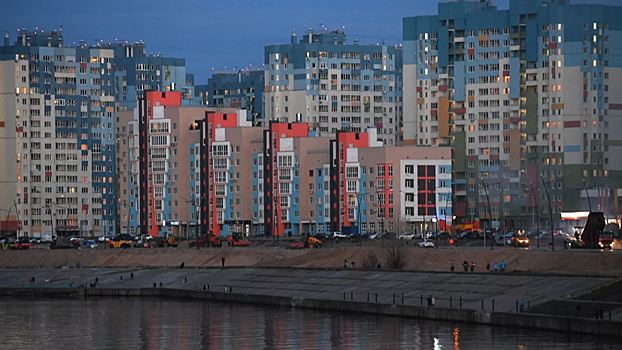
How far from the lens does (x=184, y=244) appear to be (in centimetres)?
16988

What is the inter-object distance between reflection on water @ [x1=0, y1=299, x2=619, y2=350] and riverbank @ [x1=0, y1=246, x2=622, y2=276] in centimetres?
1763

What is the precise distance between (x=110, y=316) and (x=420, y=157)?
304 ft

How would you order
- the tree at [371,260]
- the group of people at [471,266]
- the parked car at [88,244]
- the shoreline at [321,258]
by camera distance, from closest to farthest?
the shoreline at [321,258] → the group of people at [471,266] → the tree at [371,260] → the parked car at [88,244]

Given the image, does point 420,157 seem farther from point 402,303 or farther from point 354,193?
point 402,303

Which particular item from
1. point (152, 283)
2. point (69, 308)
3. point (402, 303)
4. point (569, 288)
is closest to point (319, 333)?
point (402, 303)

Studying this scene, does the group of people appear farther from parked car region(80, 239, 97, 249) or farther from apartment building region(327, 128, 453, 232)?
apartment building region(327, 128, 453, 232)

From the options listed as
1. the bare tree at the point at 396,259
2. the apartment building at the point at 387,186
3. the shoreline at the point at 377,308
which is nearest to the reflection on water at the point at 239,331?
the shoreline at the point at 377,308

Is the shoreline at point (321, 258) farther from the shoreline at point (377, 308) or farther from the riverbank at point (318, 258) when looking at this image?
the shoreline at point (377, 308)

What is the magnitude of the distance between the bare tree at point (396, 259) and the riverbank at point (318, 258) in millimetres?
736

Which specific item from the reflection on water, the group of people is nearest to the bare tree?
the group of people

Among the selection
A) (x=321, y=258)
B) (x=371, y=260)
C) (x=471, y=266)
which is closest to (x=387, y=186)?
(x=321, y=258)

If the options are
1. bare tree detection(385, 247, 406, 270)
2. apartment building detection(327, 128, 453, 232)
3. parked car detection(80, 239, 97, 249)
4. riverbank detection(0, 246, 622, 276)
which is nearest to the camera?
riverbank detection(0, 246, 622, 276)

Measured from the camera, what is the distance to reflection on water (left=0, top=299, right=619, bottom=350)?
79.0 meters

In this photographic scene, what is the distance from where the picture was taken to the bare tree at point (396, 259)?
121062mm
